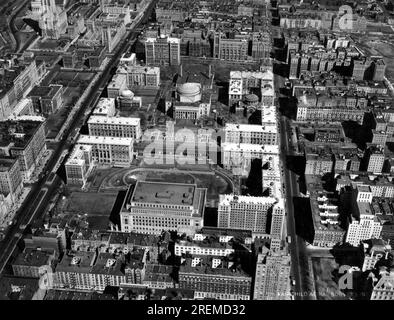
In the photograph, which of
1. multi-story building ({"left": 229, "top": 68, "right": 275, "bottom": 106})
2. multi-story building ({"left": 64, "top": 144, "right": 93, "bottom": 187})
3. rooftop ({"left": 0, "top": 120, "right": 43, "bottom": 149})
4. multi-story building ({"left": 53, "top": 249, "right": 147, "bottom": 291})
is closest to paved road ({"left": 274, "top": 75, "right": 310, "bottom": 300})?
multi-story building ({"left": 229, "top": 68, "right": 275, "bottom": 106})

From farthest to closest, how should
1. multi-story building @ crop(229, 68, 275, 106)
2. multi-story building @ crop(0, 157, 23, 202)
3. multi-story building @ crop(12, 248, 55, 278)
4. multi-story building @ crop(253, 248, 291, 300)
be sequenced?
multi-story building @ crop(229, 68, 275, 106)
multi-story building @ crop(0, 157, 23, 202)
multi-story building @ crop(12, 248, 55, 278)
multi-story building @ crop(253, 248, 291, 300)

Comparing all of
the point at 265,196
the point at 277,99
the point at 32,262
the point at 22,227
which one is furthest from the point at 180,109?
the point at 32,262

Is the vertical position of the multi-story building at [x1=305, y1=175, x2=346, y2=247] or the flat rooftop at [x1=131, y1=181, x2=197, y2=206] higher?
the flat rooftop at [x1=131, y1=181, x2=197, y2=206]

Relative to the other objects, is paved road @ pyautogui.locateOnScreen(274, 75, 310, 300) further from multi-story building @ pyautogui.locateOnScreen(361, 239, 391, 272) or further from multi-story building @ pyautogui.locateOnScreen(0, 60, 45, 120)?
multi-story building @ pyautogui.locateOnScreen(0, 60, 45, 120)

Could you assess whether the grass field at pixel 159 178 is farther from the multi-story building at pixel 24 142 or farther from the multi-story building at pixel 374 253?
the multi-story building at pixel 374 253

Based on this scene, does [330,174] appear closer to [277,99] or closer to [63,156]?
[277,99]

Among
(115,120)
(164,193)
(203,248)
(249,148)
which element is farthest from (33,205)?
(249,148)
